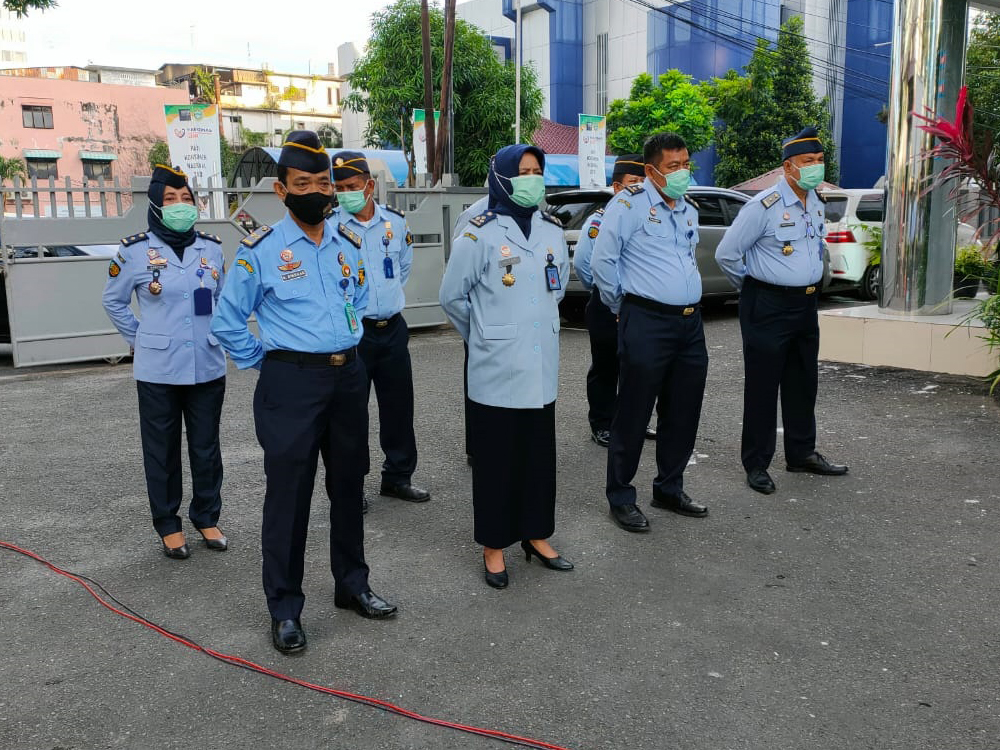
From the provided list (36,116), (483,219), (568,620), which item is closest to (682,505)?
(568,620)

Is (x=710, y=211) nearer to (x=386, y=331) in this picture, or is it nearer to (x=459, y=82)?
(x=386, y=331)

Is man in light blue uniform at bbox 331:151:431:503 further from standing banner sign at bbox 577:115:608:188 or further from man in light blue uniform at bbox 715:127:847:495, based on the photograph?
standing banner sign at bbox 577:115:608:188

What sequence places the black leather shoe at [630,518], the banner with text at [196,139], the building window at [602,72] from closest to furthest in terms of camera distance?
the black leather shoe at [630,518] < the banner with text at [196,139] < the building window at [602,72]

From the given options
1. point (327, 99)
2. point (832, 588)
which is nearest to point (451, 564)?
point (832, 588)

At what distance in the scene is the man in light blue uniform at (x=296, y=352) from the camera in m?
3.47

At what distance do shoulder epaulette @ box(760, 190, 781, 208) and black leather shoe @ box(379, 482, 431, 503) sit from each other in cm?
261

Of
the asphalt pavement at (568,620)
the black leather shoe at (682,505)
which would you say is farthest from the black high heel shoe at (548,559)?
the black leather shoe at (682,505)

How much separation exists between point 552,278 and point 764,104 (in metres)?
39.2

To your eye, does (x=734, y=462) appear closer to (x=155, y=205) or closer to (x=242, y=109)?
(x=155, y=205)

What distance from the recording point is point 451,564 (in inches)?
177

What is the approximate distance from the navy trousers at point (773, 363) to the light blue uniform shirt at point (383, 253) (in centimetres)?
210

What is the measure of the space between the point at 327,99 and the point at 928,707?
98074 mm

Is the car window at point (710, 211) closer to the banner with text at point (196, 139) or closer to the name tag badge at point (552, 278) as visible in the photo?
the banner with text at point (196, 139)

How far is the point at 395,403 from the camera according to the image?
564cm
